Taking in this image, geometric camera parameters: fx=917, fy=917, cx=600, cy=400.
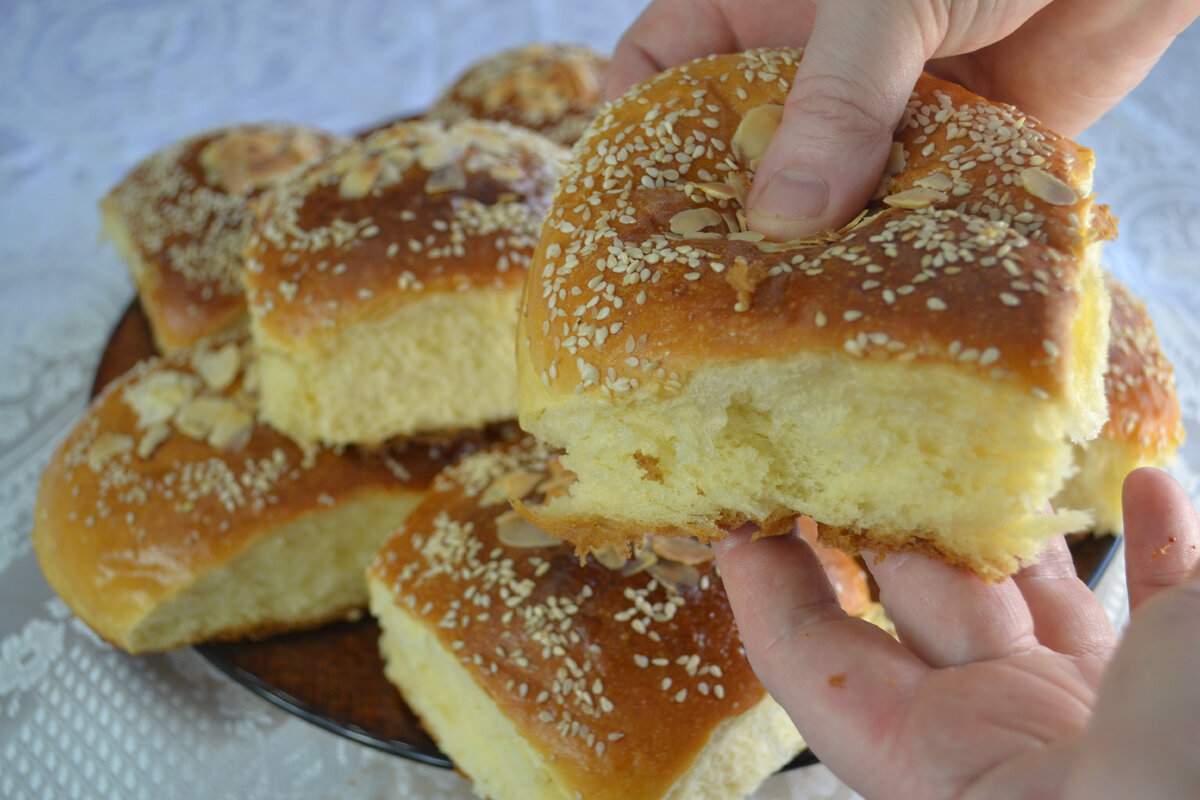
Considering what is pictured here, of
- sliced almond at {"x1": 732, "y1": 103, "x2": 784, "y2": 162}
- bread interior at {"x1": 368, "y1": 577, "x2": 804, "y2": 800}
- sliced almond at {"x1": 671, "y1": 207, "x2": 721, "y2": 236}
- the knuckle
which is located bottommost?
bread interior at {"x1": 368, "y1": 577, "x2": 804, "y2": 800}

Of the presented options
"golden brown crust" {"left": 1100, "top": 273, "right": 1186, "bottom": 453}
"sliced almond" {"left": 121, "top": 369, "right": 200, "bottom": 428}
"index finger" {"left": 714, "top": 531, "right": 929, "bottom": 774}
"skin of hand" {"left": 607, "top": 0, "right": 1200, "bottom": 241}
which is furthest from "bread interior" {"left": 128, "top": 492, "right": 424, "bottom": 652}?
"golden brown crust" {"left": 1100, "top": 273, "right": 1186, "bottom": 453}

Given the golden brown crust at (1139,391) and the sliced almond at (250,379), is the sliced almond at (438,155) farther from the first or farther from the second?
the golden brown crust at (1139,391)

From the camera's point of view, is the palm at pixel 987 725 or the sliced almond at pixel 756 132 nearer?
the palm at pixel 987 725

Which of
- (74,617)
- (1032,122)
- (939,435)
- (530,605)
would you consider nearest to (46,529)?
(74,617)

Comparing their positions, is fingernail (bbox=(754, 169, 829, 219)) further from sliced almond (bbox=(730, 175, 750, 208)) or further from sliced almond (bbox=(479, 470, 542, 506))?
sliced almond (bbox=(479, 470, 542, 506))

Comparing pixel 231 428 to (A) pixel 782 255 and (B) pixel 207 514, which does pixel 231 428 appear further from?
(A) pixel 782 255

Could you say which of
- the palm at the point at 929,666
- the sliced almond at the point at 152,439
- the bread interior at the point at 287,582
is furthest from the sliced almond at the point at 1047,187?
the sliced almond at the point at 152,439

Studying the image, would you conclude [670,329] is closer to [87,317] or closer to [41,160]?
[87,317]
